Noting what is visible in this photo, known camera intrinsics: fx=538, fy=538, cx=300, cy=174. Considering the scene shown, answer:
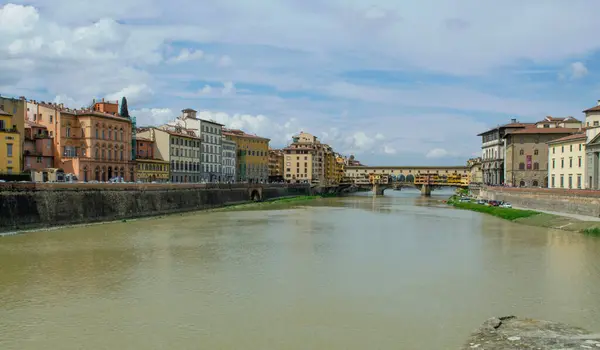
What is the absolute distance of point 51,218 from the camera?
129 ft

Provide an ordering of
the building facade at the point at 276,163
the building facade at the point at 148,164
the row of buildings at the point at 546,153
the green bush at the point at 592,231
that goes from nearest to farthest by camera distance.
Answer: the green bush at the point at 592,231 → the row of buildings at the point at 546,153 → the building facade at the point at 148,164 → the building facade at the point at 276,163

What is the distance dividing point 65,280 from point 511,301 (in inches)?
665

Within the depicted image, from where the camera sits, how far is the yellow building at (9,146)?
4779 cm

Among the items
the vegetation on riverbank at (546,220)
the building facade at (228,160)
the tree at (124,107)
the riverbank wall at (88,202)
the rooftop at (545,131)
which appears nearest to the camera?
the riverbank wall at (88,202)

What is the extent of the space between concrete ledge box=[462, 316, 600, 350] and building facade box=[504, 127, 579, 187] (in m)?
66.6

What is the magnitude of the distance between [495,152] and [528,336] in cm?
8028

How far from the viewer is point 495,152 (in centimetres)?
8925

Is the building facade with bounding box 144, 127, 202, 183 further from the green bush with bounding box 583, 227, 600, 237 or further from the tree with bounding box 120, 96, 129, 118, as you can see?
the green bush with bounding box 583, 227, 600, 237

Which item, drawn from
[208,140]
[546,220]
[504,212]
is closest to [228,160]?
[208,140]

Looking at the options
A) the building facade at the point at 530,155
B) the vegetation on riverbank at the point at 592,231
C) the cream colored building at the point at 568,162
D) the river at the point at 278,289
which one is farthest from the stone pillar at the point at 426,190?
the river at the point at 278,289

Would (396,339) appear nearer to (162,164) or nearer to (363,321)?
(363,321)

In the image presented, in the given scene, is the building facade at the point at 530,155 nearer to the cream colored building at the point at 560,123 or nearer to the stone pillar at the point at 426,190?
the cream colored building at the point at 560,123

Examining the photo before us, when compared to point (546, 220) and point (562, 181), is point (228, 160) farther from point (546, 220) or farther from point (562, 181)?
point (546, 220)

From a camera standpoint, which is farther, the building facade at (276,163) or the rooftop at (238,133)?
the building facade at (276,163)
